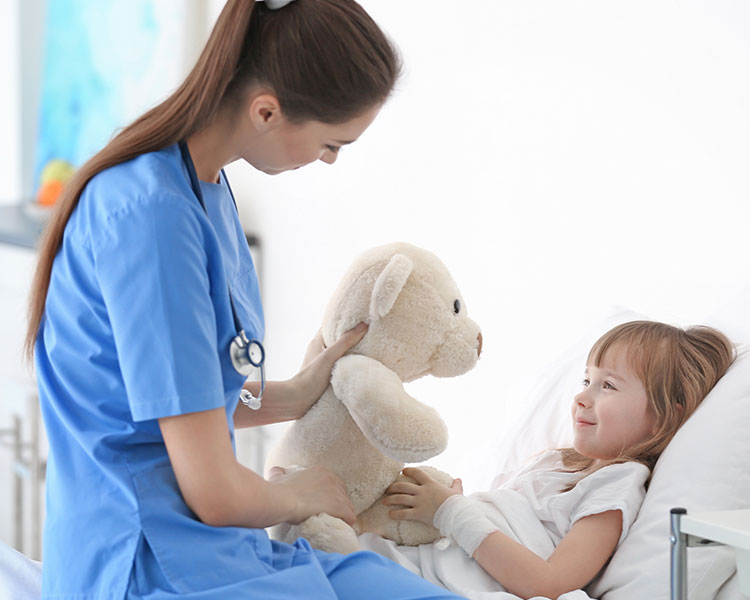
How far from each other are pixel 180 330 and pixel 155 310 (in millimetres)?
33

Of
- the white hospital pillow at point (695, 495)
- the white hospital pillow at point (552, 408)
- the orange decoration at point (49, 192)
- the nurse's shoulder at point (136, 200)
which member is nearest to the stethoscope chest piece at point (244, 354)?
the nurse's shoulder at point (136, 200)

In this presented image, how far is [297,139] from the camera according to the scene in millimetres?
1083

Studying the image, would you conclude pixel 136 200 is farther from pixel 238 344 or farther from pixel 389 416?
pixel 389 416

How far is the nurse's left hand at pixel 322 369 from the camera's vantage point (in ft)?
4.25

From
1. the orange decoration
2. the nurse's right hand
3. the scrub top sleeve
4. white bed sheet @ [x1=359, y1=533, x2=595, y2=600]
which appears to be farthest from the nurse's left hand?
the orange decoration

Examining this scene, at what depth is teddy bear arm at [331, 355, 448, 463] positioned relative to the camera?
1.21 m

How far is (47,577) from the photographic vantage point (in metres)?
1.04

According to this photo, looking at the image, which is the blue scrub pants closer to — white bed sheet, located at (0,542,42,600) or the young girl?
the young girl

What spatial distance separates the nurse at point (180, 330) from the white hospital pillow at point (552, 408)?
57 centimetres

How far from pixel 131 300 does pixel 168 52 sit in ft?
8.69

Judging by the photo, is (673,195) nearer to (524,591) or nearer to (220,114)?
(524,591)

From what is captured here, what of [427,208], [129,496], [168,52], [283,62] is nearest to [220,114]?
[283,62]

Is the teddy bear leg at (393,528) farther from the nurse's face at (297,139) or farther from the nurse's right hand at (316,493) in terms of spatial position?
Result: the nurse's face at (297,139)

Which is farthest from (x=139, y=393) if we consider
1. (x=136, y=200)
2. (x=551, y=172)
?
(x=551, y=172)
